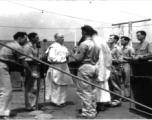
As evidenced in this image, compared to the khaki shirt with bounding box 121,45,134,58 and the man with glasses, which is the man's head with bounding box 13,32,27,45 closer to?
the man with glasses

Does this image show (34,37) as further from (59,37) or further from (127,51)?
(127,51)

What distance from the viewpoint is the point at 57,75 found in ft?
18.7

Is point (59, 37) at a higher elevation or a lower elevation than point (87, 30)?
lower

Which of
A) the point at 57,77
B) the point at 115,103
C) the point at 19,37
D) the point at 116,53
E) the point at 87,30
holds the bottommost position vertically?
the point at 115,103

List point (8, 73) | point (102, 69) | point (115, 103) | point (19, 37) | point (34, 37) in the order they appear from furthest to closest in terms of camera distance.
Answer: point (115, 103) < point (34, 37) < point (102, 69) < point (19, 37) < point (8, 73)

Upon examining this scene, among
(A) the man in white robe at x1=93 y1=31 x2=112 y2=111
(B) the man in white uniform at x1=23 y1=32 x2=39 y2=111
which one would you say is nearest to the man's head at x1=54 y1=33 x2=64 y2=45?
(B) the man in white uniform at x1=23 y1=32 x2=39 y2=111

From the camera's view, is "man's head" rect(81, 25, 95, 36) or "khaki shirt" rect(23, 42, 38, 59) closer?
"man's head" rect(81, 25, 95, 36)

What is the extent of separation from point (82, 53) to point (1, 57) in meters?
1.58

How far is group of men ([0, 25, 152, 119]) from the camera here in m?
4.41

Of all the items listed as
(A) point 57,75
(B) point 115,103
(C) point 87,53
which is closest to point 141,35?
(C) point 87,53

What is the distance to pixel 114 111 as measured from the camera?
5105 mm

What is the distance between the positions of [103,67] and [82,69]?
2.53ft

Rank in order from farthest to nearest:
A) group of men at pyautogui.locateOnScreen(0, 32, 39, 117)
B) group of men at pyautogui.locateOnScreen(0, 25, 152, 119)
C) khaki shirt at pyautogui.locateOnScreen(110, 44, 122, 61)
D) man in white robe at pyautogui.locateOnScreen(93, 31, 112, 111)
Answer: khaki shirt at pyautogui.locateOnScreen(110, 44, 122, 61) < man in white robe at pyautogui.locateOnScreen(93, 31, 112, 111) < group of men at pyautogui.locateOnScreen(0, 25, 152, 119) < group of men at pyautogui.locateOnScreen(0, 32, 39, 117)


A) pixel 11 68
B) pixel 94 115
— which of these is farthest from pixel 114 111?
pixel 11 68
